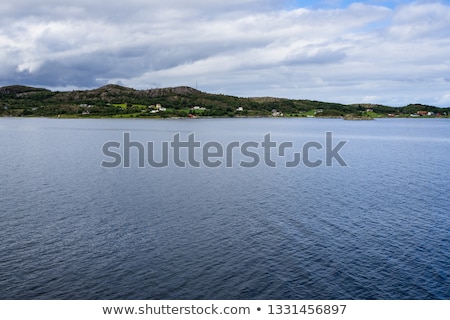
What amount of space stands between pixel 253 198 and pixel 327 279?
24.2 meters

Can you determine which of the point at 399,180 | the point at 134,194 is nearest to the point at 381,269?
the point at 134,194

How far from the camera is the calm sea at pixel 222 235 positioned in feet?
→ 92.8

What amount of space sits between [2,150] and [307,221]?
265ft

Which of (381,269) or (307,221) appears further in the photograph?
(307,221)

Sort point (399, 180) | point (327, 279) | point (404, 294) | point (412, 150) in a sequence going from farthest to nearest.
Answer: point (412, 150), point (399, 180), point (327, 279), point (404, 294)

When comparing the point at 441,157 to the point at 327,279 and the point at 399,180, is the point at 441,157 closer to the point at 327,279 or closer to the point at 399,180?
the point at 399,180

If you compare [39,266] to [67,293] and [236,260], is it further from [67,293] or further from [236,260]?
[236,260]

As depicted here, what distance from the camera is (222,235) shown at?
125 ft

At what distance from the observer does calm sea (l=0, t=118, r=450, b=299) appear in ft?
92.8

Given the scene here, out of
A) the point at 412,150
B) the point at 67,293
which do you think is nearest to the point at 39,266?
the point at 67,293

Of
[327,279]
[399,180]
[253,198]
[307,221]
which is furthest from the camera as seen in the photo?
[399,180]

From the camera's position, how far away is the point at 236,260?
32.5 metres

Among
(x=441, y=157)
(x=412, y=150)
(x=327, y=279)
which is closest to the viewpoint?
(x=327, y=279)

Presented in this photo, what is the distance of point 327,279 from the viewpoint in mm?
29188
